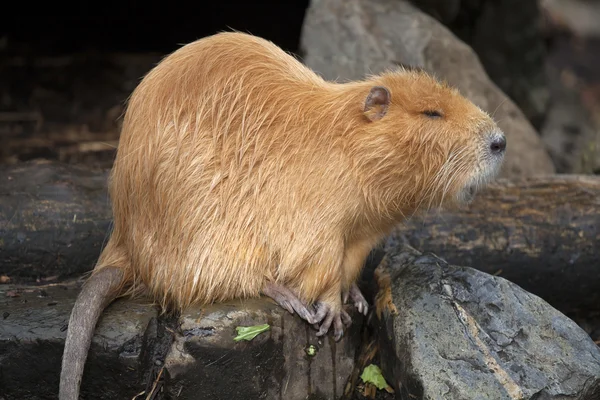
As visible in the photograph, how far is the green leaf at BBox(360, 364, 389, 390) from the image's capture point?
3.79 metres

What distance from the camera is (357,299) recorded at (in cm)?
394

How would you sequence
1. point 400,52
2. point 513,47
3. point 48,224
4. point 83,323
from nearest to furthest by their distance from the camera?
point 83,323
point 48,224
point 400,52
point 513,47

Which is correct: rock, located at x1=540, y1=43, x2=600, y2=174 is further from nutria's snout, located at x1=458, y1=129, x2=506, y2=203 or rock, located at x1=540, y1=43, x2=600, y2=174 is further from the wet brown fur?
the wet brown fur

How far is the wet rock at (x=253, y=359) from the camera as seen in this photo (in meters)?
3.41

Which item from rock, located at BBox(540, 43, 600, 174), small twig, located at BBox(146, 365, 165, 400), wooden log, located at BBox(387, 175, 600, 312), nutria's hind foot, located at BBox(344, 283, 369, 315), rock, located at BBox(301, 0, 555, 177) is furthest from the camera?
rock, located at BBox(540, 43, 600, 174)

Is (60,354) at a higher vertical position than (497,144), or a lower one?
lower

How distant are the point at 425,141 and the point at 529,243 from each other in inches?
54.8

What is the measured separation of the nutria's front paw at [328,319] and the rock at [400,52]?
2.50 m

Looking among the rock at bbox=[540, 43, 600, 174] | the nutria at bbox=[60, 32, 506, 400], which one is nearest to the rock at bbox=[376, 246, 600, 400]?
the nutria at bbox=[60, 32, 506, 400]

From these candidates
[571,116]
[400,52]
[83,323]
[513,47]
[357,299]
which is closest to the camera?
[83,323]

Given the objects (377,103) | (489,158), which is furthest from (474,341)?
(377,103)

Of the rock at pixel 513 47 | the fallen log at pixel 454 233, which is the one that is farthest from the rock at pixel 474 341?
the rock at pixel 513 47

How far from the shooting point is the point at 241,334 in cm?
345

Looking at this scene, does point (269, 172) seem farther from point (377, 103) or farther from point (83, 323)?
point (83, 323)
